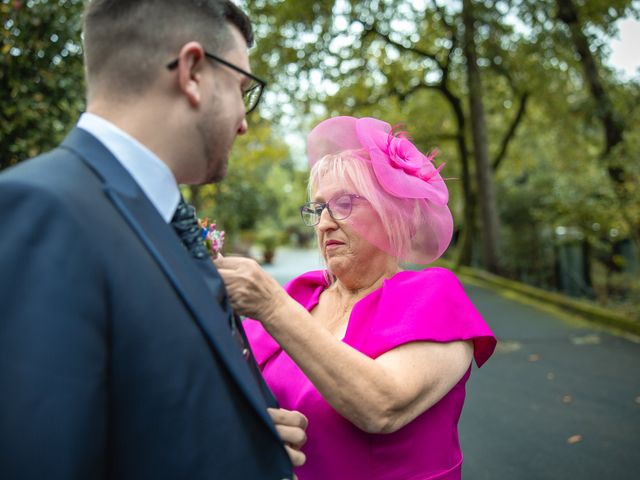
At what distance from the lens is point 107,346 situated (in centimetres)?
93

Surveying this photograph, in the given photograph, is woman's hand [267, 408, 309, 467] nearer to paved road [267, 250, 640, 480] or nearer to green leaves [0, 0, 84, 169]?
paved road [267, 250, 640, 480]

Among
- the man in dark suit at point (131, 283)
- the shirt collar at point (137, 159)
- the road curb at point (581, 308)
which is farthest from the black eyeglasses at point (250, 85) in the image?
the road curb at point (581, 308)

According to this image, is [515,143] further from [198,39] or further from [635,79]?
[198,39]

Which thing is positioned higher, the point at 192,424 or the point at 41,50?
the point at 41,50

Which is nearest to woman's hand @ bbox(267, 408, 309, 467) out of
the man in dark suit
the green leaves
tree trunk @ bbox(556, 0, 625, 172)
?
the man in dark suit

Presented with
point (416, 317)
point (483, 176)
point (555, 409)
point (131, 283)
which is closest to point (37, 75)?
point (416, 317)

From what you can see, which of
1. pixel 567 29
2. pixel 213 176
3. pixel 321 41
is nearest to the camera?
pixel 213 176

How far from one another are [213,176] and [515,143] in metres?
21.7

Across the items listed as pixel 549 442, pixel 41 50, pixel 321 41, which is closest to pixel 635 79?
pixel 321 41

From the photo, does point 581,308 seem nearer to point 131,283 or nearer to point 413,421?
point 413,421

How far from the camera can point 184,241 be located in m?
1.21

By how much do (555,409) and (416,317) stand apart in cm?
428

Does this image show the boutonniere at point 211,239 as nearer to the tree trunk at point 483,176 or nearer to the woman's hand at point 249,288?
the woman's hand at point 249,288

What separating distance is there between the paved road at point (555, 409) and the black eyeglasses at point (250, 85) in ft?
4.24
